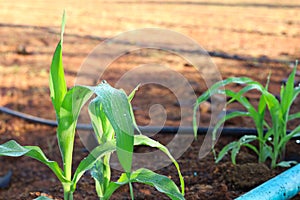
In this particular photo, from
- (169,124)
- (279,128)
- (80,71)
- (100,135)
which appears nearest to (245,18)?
(80,71)

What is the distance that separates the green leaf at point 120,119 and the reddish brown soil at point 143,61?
77cm

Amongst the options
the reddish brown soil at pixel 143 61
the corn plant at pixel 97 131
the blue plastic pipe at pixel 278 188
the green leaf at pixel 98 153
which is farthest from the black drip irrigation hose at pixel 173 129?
the green leaf at pixel 98 153

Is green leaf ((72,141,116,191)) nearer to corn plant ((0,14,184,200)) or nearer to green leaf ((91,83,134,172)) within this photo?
corn plant ((0,14,184,200))

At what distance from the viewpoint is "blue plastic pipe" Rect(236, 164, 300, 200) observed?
4.48 feet

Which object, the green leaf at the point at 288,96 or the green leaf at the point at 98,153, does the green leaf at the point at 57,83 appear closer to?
the green leaf at the point at 98,153

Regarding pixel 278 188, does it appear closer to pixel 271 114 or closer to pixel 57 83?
pixel 271 114

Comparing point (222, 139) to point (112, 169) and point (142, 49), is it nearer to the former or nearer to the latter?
point (112, 169)

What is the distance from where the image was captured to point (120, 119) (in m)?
1.04

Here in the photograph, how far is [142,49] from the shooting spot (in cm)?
443

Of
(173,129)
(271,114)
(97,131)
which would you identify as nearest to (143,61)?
(173,129)

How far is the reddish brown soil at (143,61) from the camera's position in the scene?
6.42 ft

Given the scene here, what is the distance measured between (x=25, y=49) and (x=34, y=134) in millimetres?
1934

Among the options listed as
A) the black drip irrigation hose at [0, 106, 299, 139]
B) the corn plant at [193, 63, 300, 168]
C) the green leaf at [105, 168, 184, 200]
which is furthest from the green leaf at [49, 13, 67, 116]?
the black drip irrigation hose at [0, 106, 299, 139]

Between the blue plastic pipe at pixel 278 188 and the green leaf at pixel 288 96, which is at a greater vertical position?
the green leaf at pixel 288 96
